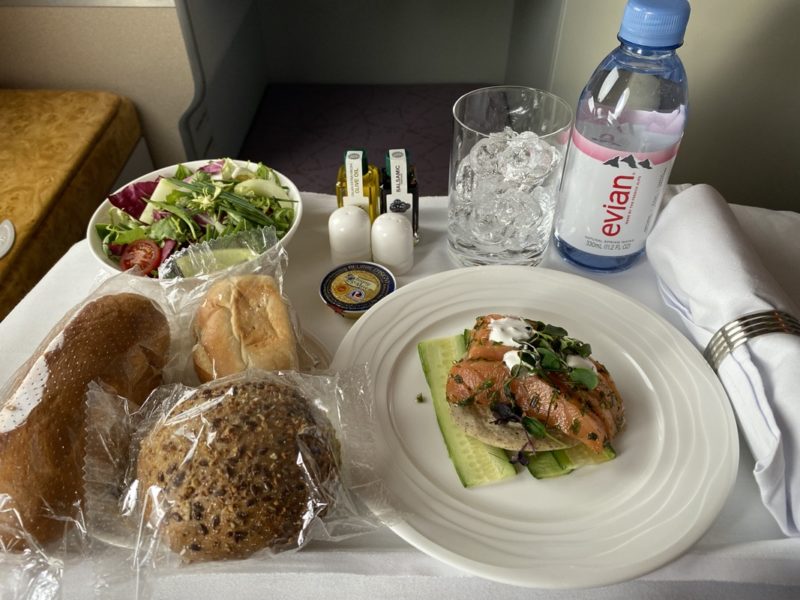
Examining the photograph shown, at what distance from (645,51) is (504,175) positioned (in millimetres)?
246

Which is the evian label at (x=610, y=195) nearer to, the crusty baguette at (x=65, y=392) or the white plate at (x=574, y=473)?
the white plate at (x=574, y=473)

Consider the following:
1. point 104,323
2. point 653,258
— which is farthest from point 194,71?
point 653,258

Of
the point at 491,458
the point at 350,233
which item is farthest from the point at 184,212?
the point at 491,458

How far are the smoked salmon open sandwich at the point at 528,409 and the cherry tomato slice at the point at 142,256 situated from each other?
0.48 meters

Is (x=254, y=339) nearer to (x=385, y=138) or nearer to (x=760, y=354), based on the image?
(x=760, y=354)

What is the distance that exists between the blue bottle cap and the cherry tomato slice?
716mm

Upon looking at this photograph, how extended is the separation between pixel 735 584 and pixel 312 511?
447mm

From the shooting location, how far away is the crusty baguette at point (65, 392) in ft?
1.84

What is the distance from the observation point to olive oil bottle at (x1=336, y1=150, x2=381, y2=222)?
0.95 m

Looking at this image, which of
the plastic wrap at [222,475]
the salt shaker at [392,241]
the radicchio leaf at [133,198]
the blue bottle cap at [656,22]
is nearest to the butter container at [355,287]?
the salt shaker at [392,241]

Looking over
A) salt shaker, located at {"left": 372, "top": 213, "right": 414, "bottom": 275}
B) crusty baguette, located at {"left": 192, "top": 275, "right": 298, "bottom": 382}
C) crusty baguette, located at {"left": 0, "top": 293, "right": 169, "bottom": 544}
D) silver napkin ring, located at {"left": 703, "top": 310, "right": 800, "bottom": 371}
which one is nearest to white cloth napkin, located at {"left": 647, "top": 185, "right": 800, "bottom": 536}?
silver napkin ring, located at {"left": 703, "top": 310, "right": 800, "bottom": 371}

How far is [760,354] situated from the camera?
0.71 meters

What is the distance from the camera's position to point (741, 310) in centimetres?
75

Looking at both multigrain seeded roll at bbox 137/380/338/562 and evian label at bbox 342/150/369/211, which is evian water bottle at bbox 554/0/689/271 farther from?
multigrain seeded roll at bbox 137/380/338/562
